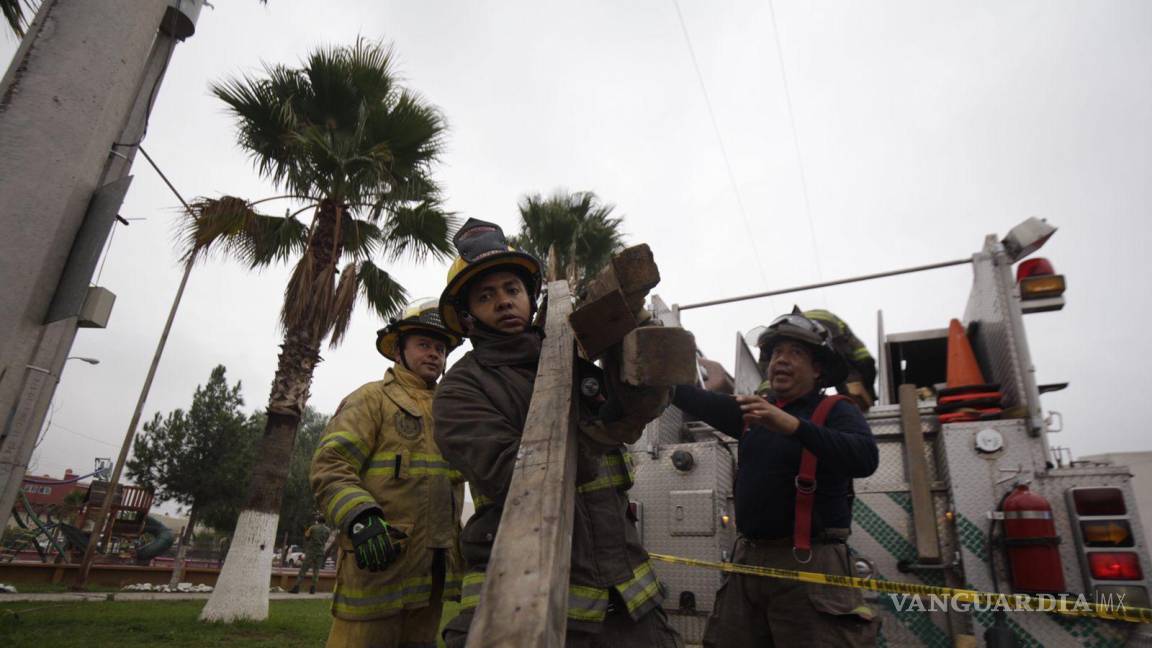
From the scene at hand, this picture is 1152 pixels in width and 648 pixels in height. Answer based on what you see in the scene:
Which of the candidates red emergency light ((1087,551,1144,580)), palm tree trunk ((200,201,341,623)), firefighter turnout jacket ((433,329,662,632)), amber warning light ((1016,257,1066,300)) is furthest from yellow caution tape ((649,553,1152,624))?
palm tree trunk ((200,201,341,623))

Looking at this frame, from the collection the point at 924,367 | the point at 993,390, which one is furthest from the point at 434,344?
the point at 924,367

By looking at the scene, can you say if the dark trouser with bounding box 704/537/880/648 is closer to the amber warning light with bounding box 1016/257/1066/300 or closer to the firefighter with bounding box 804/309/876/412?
the firefighter with bounding box 804/309/876/412

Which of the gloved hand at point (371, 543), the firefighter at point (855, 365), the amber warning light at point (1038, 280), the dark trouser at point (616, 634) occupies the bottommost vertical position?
the dark trouser at point (616, 634)

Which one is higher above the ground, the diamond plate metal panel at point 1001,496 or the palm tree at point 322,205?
the palm tree at point 322,205

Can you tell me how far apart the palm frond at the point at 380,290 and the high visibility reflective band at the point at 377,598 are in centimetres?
814

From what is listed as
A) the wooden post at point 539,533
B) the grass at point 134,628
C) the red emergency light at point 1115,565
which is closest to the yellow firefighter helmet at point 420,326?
the wooden post at point 539,533

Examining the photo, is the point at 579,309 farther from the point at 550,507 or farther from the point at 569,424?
the point at 550,507

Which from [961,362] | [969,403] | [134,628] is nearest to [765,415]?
[969,403]

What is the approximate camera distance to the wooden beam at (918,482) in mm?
3295

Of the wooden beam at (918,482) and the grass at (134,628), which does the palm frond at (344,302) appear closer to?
the grass at (134,628)

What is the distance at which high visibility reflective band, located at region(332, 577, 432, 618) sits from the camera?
2.58 metres

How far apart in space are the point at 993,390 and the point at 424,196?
8.71m

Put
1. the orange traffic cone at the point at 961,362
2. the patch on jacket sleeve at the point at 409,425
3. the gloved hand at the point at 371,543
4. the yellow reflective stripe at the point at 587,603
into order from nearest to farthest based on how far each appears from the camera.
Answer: the yellow reflective stripe at the point at 587,603, the gloved hand at the point at 371,543, the patch on jacket sleeve at the point at 409,425, the orange traffic cone at the point at 961,362

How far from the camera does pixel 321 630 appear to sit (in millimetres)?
8102
